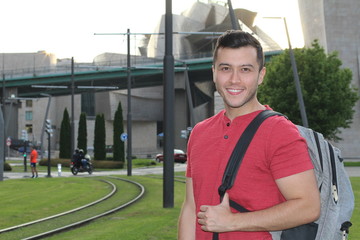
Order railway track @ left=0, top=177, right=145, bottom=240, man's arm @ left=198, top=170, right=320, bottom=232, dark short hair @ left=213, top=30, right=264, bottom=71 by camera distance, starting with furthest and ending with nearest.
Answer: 1. railway track @ left=0, top=177, right=145, bottom=240
2. dark short hair @ left=213, top=30, right=264, bottom=71
3. man's arm @ left=198, top=170, right=320, bottom=232

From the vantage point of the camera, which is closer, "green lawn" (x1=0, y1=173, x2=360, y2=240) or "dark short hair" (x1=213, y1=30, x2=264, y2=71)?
"dark short hair" (x1=213, y1=30, x2=264, y2=71)

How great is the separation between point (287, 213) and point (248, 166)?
10.0 inches

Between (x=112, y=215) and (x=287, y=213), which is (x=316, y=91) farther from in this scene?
(x=287, y=213)

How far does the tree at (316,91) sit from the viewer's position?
43000mm

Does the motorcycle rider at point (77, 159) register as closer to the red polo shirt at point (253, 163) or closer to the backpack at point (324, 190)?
the red polo shirt at point (253, 163)

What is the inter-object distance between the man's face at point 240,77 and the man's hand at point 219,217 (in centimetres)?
44

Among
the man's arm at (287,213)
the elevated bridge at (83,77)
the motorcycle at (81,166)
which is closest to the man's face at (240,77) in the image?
the man's arm at (287,213)

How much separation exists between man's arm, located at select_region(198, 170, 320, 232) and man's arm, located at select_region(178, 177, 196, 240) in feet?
1.45

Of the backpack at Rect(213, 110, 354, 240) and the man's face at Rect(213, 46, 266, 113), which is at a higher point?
the man's face at Rect(213, 46, 266, 113)

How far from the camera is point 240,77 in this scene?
2684 millimetres

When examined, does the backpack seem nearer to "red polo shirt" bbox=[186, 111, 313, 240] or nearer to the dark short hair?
"red polo shirt" bbox=[186, 111, 313, 240]

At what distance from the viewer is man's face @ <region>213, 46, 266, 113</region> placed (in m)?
2.66

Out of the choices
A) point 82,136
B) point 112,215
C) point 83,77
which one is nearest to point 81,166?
point 82,136

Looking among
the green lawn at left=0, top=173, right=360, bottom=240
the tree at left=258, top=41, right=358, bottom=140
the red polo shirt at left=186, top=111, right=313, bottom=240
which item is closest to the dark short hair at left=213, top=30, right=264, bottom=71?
the red polo shirt at left=186, top=111, right=313, bottom=240
